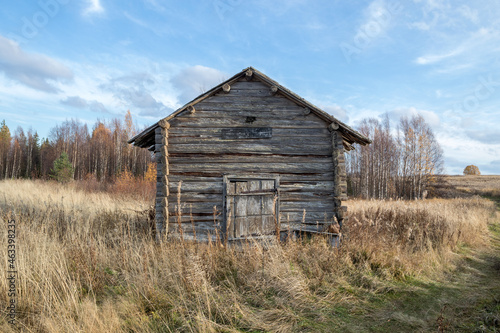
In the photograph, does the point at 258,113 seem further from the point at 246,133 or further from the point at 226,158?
the point at 226,158

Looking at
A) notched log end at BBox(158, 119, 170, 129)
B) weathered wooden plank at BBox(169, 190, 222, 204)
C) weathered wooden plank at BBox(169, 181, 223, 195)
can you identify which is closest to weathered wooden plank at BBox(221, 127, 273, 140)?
weathered wooden plank at BBox(169, 181, 223, 195)

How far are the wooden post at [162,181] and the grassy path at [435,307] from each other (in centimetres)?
517

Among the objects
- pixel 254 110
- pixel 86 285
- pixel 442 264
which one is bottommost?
pixel 442 264

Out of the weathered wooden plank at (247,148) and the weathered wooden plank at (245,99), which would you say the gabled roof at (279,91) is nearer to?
the weathered wooden plank at (245,99)

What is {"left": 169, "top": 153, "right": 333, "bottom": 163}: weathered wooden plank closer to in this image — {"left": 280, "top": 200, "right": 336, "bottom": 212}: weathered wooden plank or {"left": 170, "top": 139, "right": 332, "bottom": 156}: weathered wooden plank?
{"left": 170, "top": 139, "right": 332, "bottom": 156}: weathered wooden plank

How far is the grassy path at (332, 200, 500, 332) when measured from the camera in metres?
4.24

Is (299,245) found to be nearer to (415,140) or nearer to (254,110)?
(254,110)

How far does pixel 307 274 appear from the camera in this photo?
535 cm

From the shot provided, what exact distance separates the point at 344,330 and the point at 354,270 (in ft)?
6.95

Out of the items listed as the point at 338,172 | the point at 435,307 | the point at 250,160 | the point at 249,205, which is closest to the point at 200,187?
the point at 249,205

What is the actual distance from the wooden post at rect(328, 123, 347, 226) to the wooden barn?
28 mm

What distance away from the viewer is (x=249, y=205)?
804 centimetres

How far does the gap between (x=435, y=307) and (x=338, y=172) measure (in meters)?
3.86

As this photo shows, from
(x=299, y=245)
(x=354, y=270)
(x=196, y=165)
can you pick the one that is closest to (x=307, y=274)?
(x=299, y=245)
